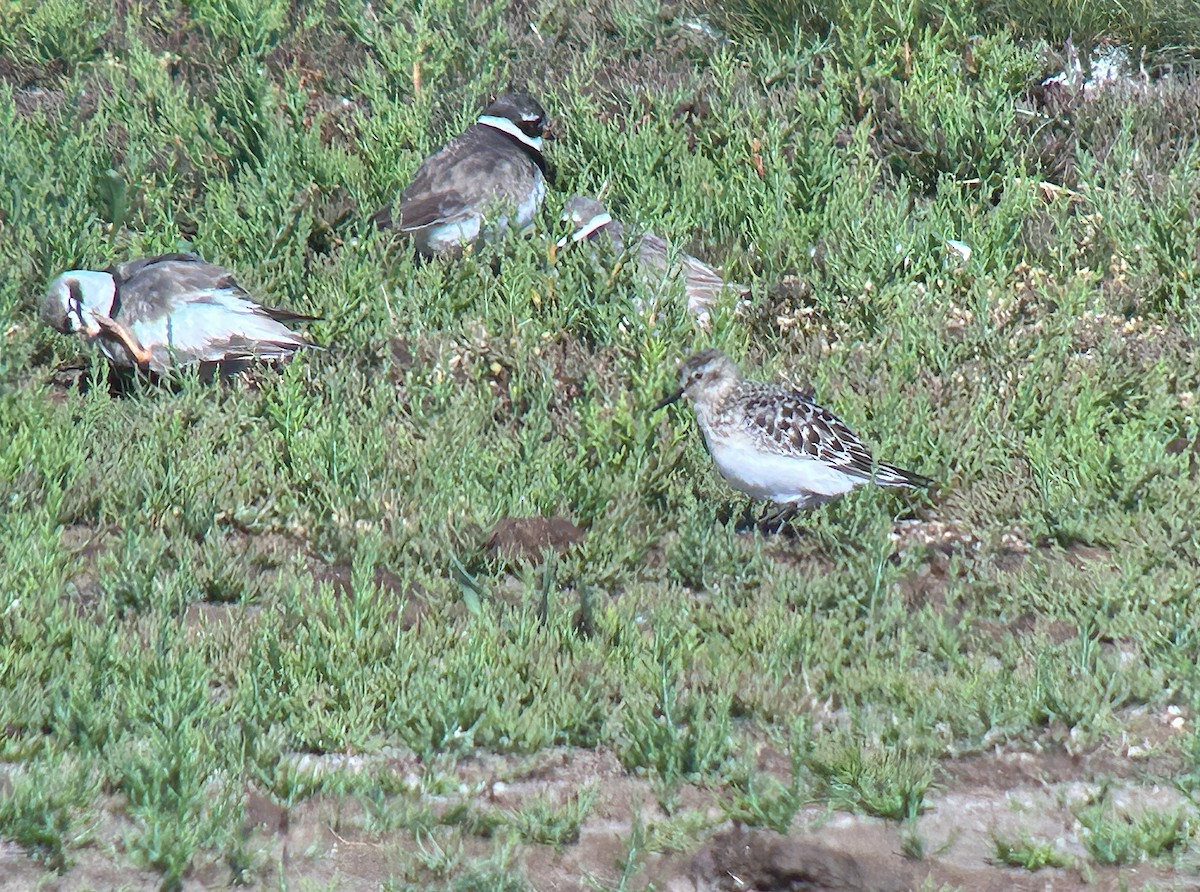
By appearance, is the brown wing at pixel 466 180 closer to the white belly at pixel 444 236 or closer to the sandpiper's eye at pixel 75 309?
the white belly at pixel 444 236

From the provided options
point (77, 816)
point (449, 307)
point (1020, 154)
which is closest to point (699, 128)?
point (1020, 154)

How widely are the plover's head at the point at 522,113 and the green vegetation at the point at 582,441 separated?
0.67 ft

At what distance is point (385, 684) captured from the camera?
4.93 m

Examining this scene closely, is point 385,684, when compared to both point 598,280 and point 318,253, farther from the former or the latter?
point 318,253

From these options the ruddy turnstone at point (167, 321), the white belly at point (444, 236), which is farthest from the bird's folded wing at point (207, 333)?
the white belly at point (444, 236)

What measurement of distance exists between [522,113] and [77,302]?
3.33 meters

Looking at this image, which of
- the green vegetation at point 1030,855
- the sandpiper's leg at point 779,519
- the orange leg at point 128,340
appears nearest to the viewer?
the green vegetation at point 1030,855

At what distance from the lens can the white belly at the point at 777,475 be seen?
5992 millimetres

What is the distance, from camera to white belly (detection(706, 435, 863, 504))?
19.7 ft

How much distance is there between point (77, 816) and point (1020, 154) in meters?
7.08

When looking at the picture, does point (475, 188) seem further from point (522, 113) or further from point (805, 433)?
point (805, 433)

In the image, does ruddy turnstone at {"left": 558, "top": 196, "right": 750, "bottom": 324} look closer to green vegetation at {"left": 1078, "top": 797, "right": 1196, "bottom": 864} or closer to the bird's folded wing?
the bird's folded wing

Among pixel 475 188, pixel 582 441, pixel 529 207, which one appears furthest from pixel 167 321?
pixel 529 207

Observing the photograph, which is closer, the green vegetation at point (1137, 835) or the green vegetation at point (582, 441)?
the green vegetation at point (1137, 835)
